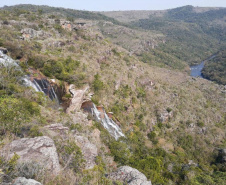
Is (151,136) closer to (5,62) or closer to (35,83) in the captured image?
(35,83)

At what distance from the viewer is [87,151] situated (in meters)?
10.0

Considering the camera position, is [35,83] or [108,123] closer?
[35,83]

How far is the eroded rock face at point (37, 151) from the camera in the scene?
661 cm

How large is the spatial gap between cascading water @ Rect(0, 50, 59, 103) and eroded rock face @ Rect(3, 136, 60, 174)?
777 cm

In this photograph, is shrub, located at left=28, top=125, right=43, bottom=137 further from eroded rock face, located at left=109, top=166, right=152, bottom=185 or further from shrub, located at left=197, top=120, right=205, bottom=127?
shrub, located at left=197, top=120, right=205, bottom=127

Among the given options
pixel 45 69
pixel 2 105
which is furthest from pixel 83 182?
pixel 45 69

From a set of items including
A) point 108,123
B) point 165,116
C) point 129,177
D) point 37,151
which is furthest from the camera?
point 165,116

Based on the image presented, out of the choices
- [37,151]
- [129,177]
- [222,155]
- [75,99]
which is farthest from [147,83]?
[37,151]

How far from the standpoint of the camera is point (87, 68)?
80.5ft

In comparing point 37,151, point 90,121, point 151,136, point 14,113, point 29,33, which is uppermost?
point 29,33

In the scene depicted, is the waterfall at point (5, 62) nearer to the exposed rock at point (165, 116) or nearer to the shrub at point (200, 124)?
the exposed rock at point (165, 116)

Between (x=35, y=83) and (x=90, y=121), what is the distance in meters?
6.10

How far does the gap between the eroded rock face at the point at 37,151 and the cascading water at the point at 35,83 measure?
7772 mm

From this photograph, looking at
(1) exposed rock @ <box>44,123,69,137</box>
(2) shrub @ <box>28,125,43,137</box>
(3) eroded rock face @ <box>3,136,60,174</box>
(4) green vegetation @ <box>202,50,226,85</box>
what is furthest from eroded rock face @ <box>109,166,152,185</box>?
(4) green vegetation @ <box>202,50,226,85</box>
